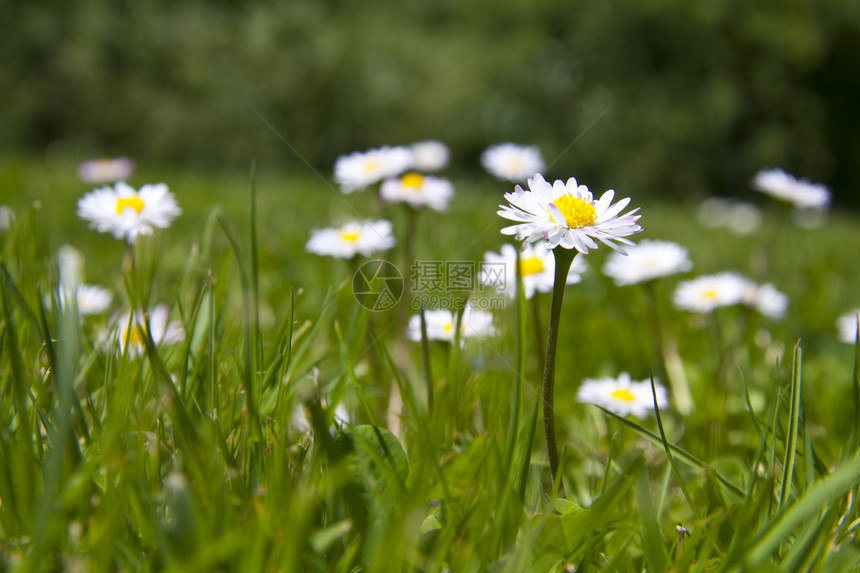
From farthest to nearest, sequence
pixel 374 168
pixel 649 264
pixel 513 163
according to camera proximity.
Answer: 1. pixel 513 163
2. pixel 374 168
3. pixel 649 264

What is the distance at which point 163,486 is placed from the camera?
547 mm

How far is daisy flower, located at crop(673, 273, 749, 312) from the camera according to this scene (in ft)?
4.30

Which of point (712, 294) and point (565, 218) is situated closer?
point (565, 218)

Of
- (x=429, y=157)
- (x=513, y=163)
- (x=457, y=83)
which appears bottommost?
(x=513, y=163)

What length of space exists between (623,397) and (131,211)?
766 mm

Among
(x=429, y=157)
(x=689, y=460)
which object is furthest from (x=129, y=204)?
(x=429, y=157)

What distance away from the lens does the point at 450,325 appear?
0.94 meters

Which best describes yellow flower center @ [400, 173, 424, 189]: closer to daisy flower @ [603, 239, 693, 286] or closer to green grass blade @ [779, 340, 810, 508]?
daisy flower @ [603, 239, 693, 286]

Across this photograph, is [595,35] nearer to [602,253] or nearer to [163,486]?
[602,253]

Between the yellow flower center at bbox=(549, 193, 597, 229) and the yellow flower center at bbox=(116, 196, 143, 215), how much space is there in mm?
658

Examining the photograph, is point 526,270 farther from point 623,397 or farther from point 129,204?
point 129,204

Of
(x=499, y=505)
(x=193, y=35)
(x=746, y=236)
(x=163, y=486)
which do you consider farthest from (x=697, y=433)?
(x=193, y=35)

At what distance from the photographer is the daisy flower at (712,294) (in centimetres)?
131

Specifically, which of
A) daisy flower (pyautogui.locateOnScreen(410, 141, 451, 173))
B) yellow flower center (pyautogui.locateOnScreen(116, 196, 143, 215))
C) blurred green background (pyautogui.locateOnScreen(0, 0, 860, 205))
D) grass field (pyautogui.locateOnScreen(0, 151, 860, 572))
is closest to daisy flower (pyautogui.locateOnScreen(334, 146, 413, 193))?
grass field (pyautogui.locateOnScreen(0, 151, 860, 572))
